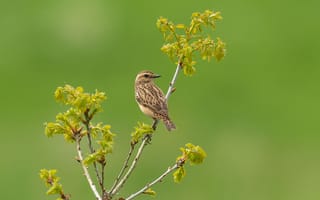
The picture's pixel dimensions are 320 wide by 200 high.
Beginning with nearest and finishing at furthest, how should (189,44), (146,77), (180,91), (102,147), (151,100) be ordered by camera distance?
(102,147) → (189,44) → (151,100) → (146,77) → (180,91)

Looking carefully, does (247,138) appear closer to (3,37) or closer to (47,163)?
(47,163)

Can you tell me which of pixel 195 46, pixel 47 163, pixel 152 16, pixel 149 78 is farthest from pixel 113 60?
pixel 195 46

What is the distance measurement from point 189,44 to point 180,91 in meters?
12.8

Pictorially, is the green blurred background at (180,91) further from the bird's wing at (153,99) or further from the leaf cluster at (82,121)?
the leaf cluster at (82,121)

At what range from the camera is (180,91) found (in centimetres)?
1972

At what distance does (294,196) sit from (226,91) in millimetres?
3330

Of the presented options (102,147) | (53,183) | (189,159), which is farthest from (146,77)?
(102,147)

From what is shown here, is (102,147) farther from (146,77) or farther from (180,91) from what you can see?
(180,91)

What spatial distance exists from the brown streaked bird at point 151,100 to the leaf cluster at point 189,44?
2188 mm

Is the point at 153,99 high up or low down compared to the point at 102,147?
up

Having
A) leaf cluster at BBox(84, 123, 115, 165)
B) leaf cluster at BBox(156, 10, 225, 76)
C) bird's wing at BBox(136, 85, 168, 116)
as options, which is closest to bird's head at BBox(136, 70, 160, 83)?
bird's wing at BBox(136, 85, 168, 116)

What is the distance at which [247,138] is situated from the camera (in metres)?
18.8

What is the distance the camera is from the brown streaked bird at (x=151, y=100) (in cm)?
941

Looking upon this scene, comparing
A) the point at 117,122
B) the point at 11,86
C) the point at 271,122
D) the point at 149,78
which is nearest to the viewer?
the point at 149,78
